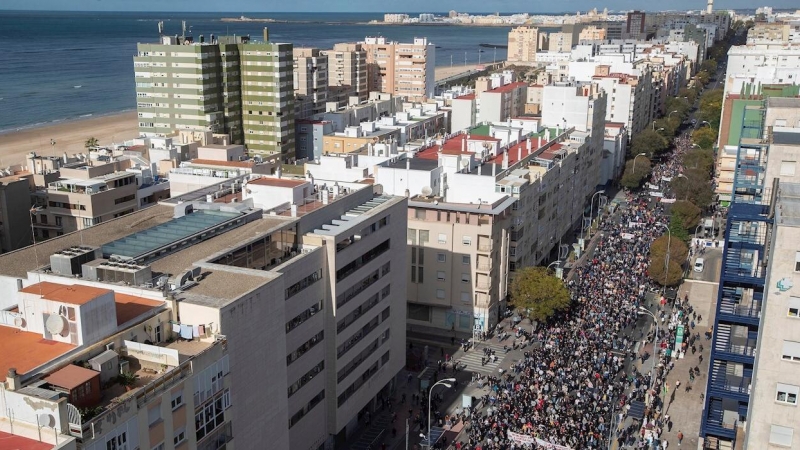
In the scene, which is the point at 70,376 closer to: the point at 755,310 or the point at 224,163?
the point at 755,310

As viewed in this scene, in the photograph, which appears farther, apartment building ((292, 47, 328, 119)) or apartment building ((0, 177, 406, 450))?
apartment building ((292, 47, 328, 119))

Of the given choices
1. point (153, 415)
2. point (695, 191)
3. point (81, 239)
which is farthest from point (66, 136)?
point (153, 415)

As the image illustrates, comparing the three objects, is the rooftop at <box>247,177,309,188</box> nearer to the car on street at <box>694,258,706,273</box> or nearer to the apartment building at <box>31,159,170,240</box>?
the apartment building at <box>31,159,170,240</box>

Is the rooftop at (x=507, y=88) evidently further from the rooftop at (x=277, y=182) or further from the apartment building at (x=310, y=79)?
the rooftop at (x=277, y=182)

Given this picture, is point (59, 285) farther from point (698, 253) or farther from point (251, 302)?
point (698, 253)

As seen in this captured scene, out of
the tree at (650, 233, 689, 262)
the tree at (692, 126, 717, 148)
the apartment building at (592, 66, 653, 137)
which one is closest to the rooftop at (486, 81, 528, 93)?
the apartment building at (592, 66, 653, 137)

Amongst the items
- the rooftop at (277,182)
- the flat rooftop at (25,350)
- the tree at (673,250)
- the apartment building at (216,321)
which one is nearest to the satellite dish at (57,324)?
the apartment building at (216,321)
